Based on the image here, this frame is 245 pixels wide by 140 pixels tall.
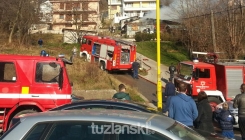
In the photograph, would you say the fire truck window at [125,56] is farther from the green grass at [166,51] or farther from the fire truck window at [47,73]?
the fire truck window at [47,73]

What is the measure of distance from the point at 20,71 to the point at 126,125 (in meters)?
7.51

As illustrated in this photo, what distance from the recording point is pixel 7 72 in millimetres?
11156

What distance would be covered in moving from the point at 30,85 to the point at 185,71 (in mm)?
11320

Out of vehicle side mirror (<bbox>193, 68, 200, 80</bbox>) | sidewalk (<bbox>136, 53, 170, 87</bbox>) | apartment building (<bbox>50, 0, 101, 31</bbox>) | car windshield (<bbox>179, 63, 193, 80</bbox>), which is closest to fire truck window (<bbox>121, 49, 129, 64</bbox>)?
sidewalk (<bbox>136, 53, 170, 87</bbox>)

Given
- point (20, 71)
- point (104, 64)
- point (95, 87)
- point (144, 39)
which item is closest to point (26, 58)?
point (20, 71)

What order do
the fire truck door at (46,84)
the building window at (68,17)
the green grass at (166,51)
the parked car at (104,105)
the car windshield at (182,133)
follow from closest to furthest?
the car windshield at (182,133), the parked car at (104,105), the fire truck door at (46,84), the green grass at (166,51), the building window at (68,17)

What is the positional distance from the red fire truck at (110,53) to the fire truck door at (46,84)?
1808 centimetres

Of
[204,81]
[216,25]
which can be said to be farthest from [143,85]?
[216,25]

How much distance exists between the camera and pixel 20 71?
36.6 feet

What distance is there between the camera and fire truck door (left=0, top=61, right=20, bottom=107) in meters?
10.9

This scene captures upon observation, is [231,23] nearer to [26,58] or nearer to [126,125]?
[26,58]

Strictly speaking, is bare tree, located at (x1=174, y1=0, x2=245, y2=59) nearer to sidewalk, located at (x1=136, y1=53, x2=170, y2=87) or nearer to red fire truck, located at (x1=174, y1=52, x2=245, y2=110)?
sidewalk, located at (x1=136, y1=53, x2=170, y2=87)

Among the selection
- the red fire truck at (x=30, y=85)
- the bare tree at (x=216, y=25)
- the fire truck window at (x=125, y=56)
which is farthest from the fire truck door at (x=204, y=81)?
the bare tree at (x=216, y=25)

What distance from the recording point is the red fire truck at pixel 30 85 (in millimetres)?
10961
